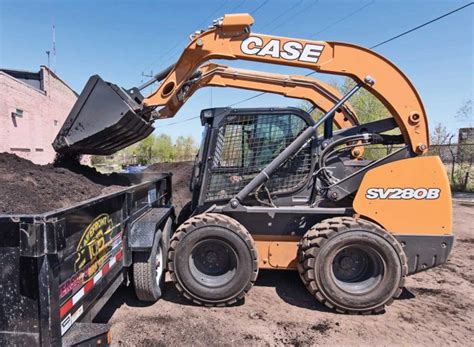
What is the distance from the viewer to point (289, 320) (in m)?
3.50

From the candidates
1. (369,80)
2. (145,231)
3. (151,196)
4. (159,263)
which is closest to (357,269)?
(369,80)

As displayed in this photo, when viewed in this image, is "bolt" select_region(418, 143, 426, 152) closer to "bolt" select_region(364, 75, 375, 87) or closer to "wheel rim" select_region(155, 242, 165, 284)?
"bolt" select_region(364, 75, 375, 87)

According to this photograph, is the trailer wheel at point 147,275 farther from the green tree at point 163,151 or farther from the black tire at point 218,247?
the green tree at point 163,151

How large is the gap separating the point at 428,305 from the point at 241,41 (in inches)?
156

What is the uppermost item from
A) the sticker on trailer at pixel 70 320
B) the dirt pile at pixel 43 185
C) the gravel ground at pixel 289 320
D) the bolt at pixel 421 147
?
the bolt at pixel 421 147

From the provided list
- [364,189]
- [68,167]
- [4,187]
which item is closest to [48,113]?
[68,167]

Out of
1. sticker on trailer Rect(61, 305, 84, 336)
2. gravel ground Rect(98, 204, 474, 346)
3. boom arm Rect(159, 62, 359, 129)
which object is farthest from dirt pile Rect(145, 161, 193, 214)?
sticker on trailer Rect(61, 305, 84, 336)

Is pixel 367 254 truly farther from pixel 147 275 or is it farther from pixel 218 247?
pixel 147 275

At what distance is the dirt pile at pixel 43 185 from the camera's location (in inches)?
114

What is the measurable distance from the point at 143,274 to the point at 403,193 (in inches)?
125

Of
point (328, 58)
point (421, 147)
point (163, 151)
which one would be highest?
point (163, 151)

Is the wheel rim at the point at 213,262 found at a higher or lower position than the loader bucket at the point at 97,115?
lower

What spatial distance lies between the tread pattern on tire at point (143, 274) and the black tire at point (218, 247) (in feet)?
0.96

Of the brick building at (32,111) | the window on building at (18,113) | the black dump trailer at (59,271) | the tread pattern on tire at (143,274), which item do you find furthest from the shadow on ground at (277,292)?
the window on building at (18,113)
